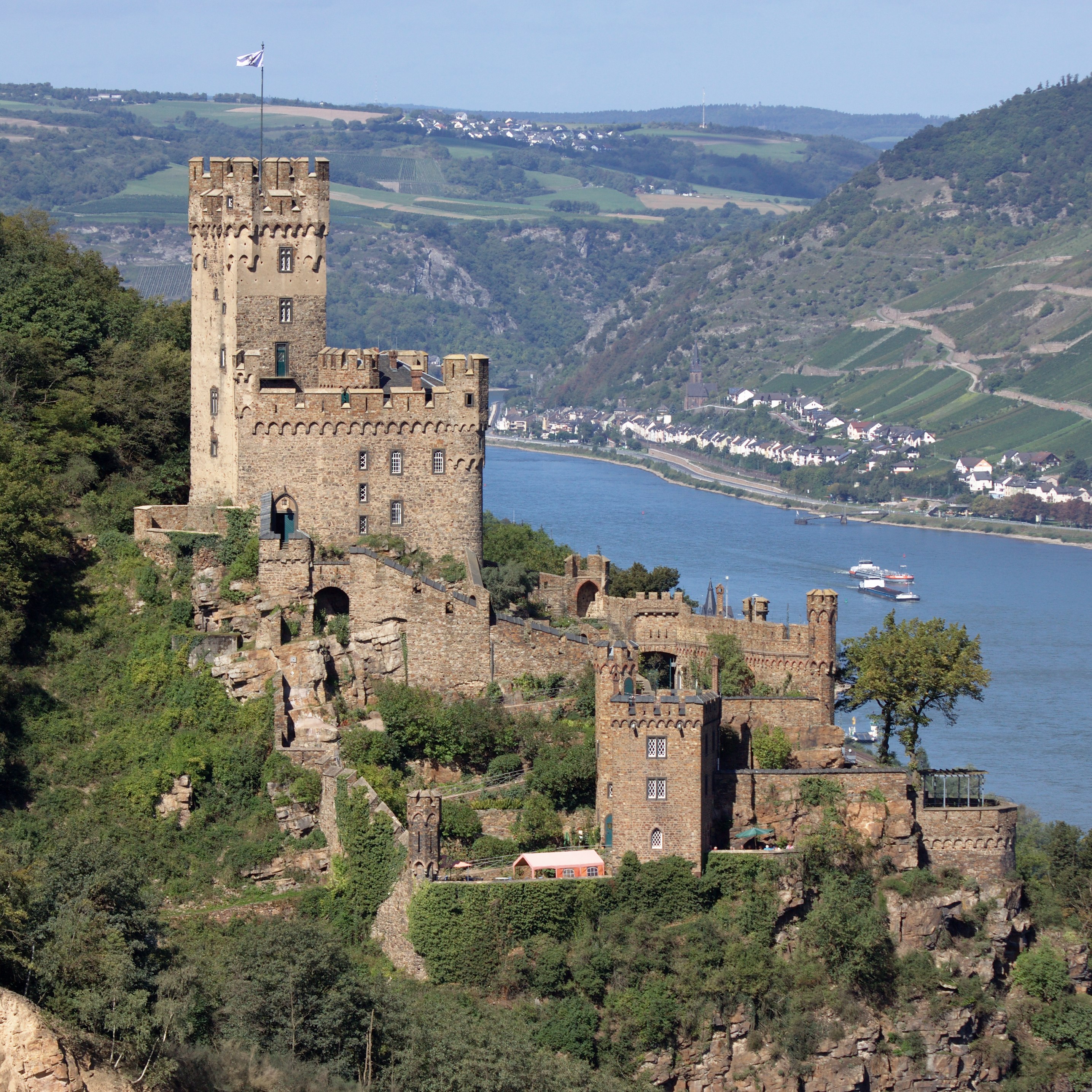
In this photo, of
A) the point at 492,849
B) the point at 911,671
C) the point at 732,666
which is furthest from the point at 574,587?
the point at 492,849

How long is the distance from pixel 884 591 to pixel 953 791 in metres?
80.2

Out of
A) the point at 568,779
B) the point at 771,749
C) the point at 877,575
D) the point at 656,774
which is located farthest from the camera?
the point at 877,575

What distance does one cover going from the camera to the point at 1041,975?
46.9 m

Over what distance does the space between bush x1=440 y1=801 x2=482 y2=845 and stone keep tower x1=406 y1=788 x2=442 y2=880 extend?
103 cm

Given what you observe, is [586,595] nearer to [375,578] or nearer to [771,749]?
[375,578]

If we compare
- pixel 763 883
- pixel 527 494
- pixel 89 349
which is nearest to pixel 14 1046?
pixel 763 883

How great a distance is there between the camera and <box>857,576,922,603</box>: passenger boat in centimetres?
12225

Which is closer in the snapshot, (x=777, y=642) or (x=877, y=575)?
(x=777, y=642)

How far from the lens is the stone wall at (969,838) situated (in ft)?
150

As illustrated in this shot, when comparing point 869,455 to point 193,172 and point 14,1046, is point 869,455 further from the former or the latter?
point 14,1046

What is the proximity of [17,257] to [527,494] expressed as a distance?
10267 centimetres

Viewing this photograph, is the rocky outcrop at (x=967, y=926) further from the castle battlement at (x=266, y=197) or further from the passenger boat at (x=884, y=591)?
the passenger boat at (x=884, y=591)

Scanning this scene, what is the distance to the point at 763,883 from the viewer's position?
42469 mm

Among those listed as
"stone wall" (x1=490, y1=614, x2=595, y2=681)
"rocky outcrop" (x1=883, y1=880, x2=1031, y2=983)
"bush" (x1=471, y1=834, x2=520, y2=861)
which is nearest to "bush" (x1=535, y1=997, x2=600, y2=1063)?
"bush" (x1=471, y1=834, x2=520, y2=861)
